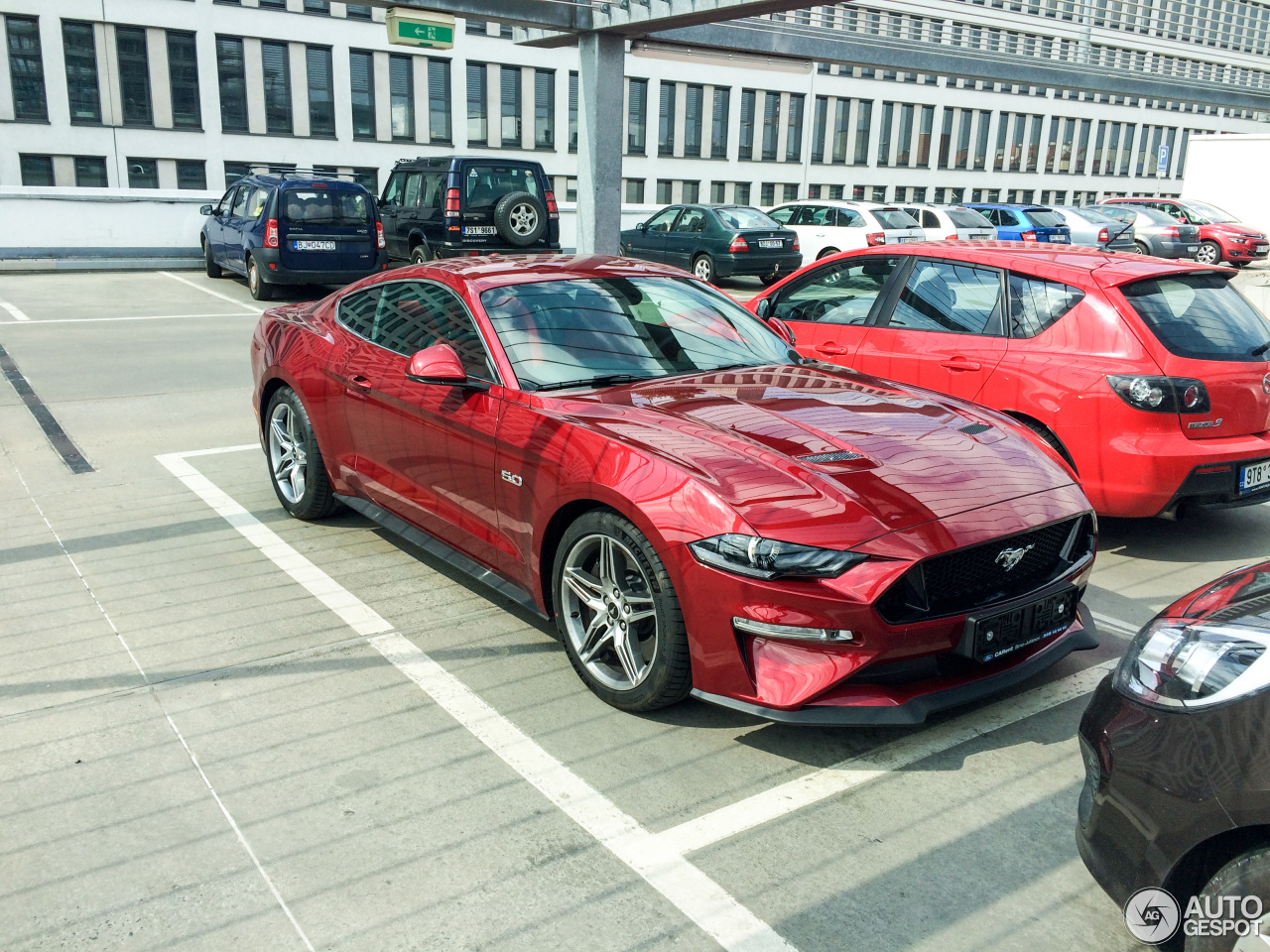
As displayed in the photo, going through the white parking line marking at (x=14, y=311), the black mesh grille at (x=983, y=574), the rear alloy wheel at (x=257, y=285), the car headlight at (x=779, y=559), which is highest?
the car headlight at (x=779, y=559)

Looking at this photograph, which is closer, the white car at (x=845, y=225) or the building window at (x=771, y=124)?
the white car at (x=845, y=225)

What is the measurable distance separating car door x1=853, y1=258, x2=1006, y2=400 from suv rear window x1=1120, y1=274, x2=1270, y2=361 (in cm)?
75

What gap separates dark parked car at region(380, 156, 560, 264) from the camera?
17625 millimetres

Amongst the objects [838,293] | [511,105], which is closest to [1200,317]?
[838,293]

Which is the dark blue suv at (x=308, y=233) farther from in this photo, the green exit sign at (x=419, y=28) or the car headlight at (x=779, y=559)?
the car headlight at (x=779, y=559)

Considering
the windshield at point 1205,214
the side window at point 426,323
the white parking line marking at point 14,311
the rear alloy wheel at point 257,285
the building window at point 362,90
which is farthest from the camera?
the building window at point 362,90

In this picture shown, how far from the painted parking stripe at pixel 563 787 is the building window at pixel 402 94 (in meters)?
36.8

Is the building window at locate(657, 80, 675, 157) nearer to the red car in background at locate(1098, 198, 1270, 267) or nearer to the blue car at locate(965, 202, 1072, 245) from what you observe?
the red car in background at locate(1098, 198, 1270, 267)

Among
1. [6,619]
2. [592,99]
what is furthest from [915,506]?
[592,99]

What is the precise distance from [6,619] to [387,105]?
3744 cm

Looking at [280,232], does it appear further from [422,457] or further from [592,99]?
[422,457]

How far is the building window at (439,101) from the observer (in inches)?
1563

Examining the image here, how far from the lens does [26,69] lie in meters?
33.2

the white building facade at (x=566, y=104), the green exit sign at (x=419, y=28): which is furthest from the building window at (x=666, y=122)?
the green exit sign at (x=419, y=28)
